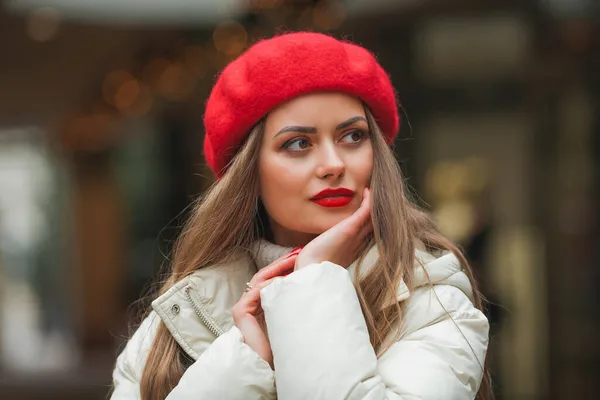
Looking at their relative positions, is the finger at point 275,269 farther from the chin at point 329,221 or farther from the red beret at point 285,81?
the red beret at point 285,81

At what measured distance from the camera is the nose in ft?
5.80

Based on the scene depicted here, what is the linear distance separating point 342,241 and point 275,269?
14cm

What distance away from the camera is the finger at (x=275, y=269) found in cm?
176

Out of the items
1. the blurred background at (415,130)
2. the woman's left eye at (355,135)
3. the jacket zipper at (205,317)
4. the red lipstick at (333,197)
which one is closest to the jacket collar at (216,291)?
the jacket zipper at (205,317)

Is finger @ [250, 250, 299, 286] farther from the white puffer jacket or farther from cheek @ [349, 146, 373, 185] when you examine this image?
cheek @ [349, 146, 373, 185]

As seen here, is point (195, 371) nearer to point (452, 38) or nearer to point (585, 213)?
point (585, 213)

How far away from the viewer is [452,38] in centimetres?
640

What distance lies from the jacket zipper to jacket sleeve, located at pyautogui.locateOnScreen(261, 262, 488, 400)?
209 millimetres

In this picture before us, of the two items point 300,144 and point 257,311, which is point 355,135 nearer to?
point 300,144

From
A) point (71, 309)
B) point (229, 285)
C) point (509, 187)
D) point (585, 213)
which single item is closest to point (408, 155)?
point (509, 187)

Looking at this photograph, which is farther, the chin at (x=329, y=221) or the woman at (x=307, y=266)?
the chin at (x=329, y=221)

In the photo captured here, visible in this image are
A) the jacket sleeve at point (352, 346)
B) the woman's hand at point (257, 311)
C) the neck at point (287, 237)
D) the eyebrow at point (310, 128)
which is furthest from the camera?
the neck at point (287, 237)

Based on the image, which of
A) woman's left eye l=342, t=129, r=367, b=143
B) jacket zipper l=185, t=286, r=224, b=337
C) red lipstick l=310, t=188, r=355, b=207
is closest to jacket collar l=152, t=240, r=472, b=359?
jacket zipper l=185, t=286, r=224, b=337

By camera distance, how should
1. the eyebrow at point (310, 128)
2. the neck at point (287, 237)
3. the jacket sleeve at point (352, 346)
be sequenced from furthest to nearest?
the neck at point (287, 237), the eyebrow at point (310, 128), the jacket sleeve at point (352, 346)
